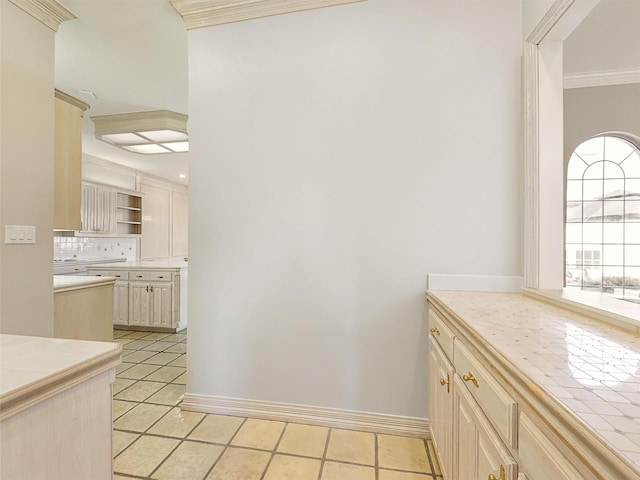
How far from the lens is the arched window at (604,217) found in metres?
2.54

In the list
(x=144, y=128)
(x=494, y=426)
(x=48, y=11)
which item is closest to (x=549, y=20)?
(x=494, y=426)

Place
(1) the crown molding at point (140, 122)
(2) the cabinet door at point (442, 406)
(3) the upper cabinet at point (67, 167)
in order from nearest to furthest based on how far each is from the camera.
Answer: (2) the cabinet door at point (442, 406), (3) the upper cabinet at point (67, 167), (1) the crown molding at point (140, 122)

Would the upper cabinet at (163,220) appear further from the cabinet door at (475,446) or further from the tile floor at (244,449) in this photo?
the cabinet door at (475,446)

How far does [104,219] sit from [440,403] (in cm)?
608

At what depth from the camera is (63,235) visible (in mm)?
4793

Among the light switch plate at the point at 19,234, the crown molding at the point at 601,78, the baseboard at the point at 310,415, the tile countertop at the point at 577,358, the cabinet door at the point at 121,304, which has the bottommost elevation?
the baseboard at the point at 310,415

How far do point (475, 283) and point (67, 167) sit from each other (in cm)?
312

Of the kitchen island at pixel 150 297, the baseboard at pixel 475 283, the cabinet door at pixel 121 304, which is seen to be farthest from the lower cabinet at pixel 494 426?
the cabinet door at pixel 121 304

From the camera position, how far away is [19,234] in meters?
1.92

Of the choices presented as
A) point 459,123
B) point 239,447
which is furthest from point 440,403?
point 459,123

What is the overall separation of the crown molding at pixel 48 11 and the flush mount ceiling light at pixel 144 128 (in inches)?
59.7

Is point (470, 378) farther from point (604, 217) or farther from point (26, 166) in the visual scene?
point (26, 166)

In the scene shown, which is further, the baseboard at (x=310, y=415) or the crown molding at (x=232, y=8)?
the crown molding at (x=232, y=8)

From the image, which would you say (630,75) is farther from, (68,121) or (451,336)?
(68,121)
